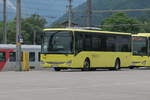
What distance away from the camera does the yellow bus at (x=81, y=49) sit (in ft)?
106

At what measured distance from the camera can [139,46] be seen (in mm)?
43000

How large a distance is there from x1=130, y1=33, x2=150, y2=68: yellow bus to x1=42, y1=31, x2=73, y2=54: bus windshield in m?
11.0

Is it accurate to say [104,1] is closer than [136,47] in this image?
No

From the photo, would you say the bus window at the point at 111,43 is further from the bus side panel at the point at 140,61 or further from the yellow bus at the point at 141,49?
the yellow bus at the point at 141,49

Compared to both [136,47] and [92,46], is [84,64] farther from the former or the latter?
[136,47]

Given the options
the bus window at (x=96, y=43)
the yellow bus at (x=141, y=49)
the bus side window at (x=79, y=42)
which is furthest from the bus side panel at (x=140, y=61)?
the bus side window at (x=79, y=42)

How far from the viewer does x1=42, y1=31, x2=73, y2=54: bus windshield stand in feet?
106

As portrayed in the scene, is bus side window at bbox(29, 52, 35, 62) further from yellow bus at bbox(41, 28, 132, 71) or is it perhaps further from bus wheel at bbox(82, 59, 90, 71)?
bus wheel at bbox(82, 59, 90, 71)

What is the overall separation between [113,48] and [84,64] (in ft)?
12.6

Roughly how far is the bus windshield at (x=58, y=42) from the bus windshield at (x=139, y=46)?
1131cm

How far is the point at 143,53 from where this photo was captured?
140ft
